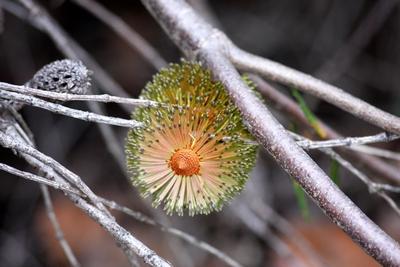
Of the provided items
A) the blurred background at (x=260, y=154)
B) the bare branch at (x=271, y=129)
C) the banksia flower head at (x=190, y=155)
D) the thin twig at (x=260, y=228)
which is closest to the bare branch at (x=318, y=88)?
the bare branch at (x=271, y=129)

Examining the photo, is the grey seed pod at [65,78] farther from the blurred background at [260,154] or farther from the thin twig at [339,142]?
the blurred background at [260,154]

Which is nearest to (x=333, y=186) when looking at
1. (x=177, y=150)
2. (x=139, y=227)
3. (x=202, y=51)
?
(x=177, y=150)

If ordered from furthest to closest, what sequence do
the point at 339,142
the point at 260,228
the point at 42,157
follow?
the point at 260,228, the point at 339,142, the point at 42,157

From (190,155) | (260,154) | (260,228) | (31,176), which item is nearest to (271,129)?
(190,155)

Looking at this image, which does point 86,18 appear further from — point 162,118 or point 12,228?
point 162,118

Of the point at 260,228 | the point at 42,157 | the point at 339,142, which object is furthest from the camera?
the point at 260,228

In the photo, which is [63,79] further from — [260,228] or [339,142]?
[260,228]
